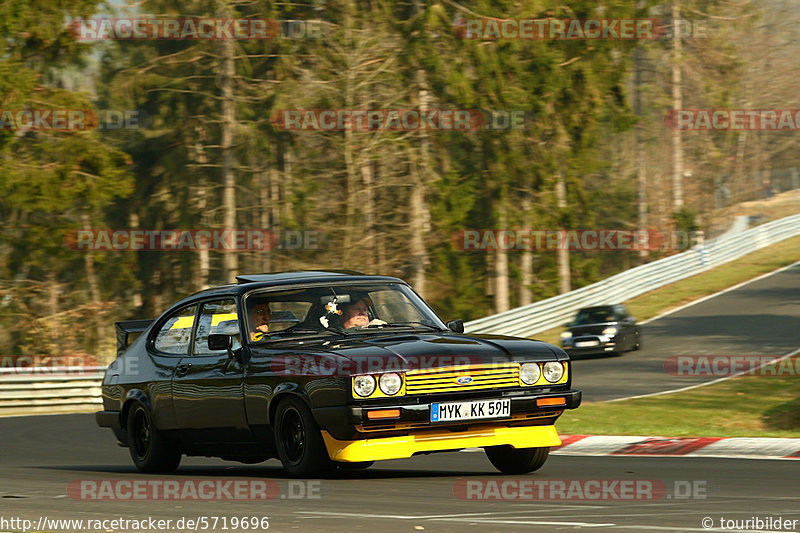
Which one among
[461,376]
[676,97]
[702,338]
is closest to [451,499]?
[461,376]

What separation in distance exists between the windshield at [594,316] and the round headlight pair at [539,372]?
22.1 meters

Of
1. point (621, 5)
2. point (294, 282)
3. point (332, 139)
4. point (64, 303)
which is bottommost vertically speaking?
point (64, 303)

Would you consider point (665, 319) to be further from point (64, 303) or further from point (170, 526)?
point (170, 526)

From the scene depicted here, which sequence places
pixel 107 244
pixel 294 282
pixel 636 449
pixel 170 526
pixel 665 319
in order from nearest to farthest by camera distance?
pixel 170 526 → pixel 294 282 → pixel 636 449 → pixel 665 319 → pixel 107 244

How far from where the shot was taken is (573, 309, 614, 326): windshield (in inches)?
1206

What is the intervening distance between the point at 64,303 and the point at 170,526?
141 feet

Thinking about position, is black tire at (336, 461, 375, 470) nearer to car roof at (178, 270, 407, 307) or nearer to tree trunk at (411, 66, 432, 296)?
car roof at (178, 270, 407, 307)

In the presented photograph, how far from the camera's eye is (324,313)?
940cm

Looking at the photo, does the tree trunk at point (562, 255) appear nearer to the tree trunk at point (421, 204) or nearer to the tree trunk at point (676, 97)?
the tree trunk at point (421, 204)

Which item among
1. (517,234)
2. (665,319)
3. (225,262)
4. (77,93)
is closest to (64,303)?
(225,262)

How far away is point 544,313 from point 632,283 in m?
5.18

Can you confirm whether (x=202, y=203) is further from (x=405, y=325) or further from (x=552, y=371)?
(x=552, y=371)

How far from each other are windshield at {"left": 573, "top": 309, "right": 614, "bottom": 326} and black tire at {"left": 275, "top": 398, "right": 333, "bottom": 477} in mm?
22497

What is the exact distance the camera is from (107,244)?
44.2 meters
